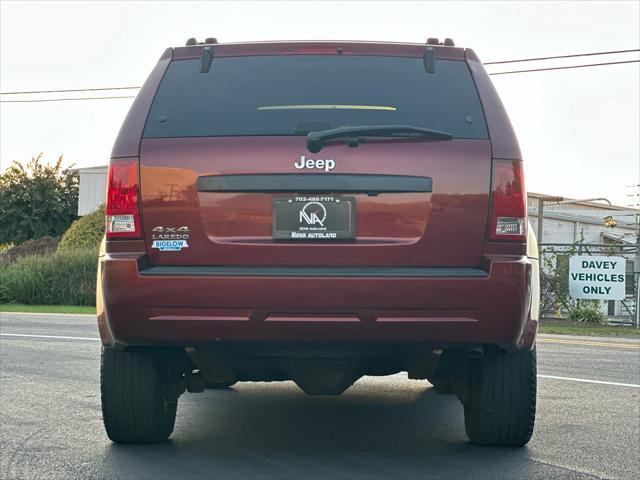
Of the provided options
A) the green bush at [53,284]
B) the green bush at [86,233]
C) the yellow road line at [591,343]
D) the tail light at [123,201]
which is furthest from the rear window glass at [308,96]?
the green bush at [86,233]

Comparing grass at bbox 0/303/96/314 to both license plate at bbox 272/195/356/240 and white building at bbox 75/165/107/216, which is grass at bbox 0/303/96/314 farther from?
white building at bbox 75/165/107/216

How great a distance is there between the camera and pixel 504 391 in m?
5.10

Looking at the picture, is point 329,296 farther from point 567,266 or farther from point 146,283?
point 567,266

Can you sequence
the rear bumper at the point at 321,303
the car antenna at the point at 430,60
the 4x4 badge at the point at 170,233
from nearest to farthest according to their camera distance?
the rear bumper at the point at 321,303
the 4x4 badge at the point at 170,233
the car antenna at the point at 430,60

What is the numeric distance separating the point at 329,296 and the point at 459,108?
1.14 meters

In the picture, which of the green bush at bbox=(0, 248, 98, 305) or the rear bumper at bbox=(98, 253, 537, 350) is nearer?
the rear bumper at bbox=(98, 253, 537, 350)

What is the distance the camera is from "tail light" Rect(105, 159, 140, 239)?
458 cm

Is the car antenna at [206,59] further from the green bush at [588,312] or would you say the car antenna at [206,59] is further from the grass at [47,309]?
the grass at [47,309]

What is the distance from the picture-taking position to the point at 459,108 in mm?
4746

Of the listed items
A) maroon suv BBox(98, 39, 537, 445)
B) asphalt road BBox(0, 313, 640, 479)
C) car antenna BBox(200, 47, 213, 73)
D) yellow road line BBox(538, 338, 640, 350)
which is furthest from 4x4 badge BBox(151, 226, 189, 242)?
yellow road line BBox(538, 338, 640, 350)

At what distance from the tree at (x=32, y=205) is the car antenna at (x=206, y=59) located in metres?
50.3

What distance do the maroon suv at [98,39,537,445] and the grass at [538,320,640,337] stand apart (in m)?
13.7

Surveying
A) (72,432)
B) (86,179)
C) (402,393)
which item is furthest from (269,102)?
(86,179)

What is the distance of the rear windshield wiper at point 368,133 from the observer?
14.8 feet
